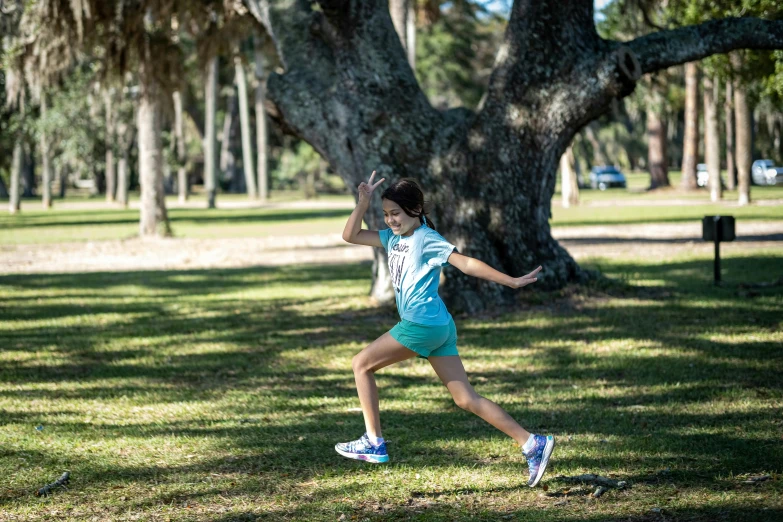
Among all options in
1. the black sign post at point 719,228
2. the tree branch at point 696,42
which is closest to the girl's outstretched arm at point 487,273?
the tree branch at point 696,42

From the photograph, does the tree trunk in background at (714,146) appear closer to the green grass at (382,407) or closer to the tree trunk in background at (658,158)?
the tree trunk in background at (658,158)

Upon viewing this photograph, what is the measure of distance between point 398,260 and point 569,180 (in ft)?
102

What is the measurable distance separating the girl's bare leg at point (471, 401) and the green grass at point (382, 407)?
362 mm

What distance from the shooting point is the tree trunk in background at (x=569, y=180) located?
32.6 meters

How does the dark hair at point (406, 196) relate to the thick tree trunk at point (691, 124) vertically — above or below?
below

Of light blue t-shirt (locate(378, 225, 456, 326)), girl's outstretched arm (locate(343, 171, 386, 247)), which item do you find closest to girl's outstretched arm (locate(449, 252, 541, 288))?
light blue t-shirt (locate(378, 225, 456, 326))

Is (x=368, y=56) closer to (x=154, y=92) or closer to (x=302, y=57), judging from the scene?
(x=302, y=57)

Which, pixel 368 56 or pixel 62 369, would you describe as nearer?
pixel 62 369

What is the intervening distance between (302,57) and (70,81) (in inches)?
1050

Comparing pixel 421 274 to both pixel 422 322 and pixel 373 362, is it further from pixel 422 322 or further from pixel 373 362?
pixel 373 362

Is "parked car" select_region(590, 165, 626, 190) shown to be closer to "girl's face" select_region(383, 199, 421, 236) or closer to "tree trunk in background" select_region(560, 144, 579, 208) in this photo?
"tree trunk in background" select_region(560, 144, 579, 208)

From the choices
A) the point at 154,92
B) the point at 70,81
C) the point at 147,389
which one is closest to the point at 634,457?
the point at 147,389

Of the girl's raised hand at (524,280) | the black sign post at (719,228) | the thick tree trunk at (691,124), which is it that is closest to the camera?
the girl's raised hand at (524,280)

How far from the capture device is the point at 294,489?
5.40 m
